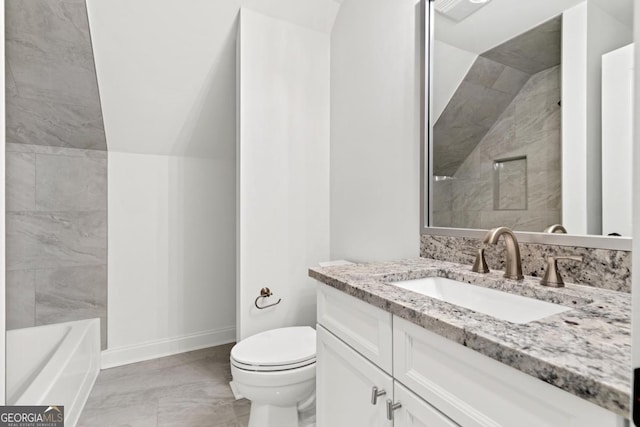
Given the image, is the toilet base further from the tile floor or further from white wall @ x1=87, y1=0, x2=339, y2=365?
white wall @ x1=87, y1=0, x2=339, y2=365

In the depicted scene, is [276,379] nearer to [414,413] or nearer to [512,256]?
[414,413]

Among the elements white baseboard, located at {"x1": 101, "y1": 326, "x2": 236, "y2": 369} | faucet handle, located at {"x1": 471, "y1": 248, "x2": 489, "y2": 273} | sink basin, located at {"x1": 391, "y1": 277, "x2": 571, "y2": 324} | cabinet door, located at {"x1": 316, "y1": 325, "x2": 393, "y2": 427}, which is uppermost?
faucet handle, located at {"x1": 471, "y1": 248, "x2": 489, "y2": 273}

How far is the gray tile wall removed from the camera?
204 cm

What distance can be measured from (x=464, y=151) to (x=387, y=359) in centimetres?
91

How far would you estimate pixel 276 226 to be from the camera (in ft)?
6.66

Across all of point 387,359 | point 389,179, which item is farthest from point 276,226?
point 387,359

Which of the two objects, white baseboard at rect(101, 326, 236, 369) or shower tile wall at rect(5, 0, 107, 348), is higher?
shower tile wall at rect(5, 0, 107, 348)

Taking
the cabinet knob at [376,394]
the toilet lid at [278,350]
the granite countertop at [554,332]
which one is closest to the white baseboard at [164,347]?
the toilet lid at [278,350]

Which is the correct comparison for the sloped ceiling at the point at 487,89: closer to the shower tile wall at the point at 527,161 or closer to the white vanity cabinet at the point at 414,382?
the shower tile wall at the point at 527,161

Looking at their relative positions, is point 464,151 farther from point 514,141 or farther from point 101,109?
point 101,109

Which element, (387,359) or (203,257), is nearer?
(387,359)

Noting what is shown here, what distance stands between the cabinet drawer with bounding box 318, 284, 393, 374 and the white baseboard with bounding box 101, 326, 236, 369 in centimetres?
175

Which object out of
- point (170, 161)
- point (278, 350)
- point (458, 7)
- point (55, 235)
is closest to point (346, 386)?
point (278, 350)

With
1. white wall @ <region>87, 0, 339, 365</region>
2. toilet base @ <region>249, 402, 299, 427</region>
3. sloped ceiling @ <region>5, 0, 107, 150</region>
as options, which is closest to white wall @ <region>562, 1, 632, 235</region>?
toilet base @ <region>249, 402, 299, 427</region>
